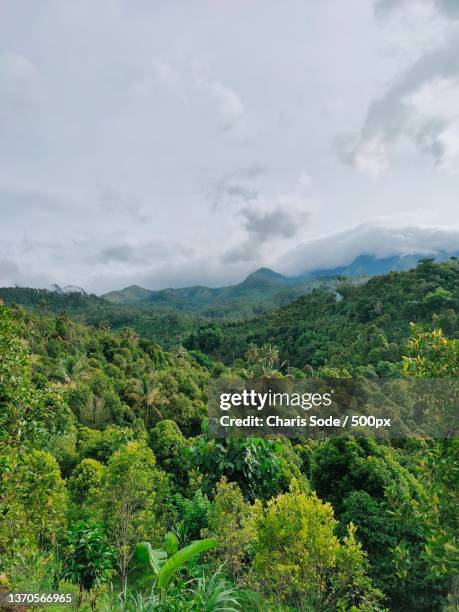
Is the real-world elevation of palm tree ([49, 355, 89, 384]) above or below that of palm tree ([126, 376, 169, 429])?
above

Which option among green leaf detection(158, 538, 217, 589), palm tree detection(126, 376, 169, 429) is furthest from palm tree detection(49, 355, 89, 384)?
green leaf detection(158, 538, 217, 589)

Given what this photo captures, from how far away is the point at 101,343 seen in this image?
43.3 m

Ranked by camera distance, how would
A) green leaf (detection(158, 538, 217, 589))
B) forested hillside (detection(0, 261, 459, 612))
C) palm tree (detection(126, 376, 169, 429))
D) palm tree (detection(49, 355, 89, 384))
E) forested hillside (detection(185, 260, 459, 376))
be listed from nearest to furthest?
forested hillside (detection(0, 261, 459, 612)) → green leaf (detection(158, 538, 217, 589)) → palm tree (detection(49, 355, 89, 384)) → palm tree (detection(126, 376, 169, 429)) → forested hillside (detection(185, 260, 459, 376))

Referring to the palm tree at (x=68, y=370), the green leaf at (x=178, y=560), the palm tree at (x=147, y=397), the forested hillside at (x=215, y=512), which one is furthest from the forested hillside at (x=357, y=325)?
the green leaf at (x=178, y=560)

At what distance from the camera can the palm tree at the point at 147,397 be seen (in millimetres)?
31328

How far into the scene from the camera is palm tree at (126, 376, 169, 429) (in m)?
31.3

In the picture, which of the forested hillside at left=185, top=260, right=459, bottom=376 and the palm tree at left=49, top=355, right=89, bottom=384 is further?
the forested hillside at left=185, top=260, right=459, bottom=376

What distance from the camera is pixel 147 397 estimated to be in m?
31.4

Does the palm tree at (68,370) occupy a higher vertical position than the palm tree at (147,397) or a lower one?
higher

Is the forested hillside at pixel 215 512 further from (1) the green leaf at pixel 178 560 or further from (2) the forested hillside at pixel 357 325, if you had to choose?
(2) the forested hillside at pixel 357 325

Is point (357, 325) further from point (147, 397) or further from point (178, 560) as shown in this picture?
point (178, 560)

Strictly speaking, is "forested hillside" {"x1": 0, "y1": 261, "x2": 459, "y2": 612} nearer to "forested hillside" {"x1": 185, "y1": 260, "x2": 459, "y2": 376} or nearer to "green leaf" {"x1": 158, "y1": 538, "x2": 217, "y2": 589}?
"green leaf" {"x1": 158, "y1": 538, "x2": 217, "y2": 589}

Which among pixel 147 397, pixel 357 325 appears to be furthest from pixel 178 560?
pixel 357 325

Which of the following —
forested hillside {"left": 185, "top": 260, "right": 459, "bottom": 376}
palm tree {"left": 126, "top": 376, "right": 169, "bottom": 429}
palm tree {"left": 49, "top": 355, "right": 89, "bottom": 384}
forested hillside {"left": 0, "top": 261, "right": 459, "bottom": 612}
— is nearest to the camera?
forested hillside {"left": 0, "top": 261, "right": 459, "bottom": 612}
